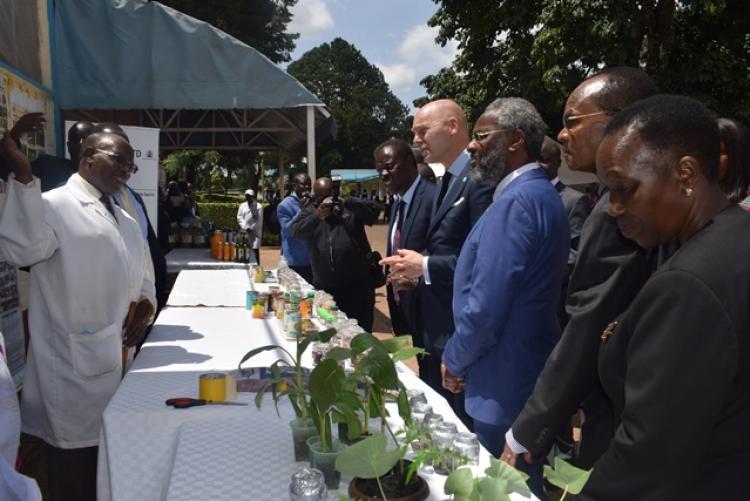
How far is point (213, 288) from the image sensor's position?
4.27 meters

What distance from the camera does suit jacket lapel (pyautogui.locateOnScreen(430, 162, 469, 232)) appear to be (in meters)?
2.74

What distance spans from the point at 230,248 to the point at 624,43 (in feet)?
27.1

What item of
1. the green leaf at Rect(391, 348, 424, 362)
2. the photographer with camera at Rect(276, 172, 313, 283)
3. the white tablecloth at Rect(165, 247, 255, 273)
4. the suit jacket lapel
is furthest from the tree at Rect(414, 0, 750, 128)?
the green leaf at Rect(391, 348, 424, 362)

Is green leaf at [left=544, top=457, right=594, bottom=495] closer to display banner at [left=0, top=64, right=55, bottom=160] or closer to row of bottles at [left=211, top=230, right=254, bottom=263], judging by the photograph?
display banner at [left=0, top=64, right=55, bottom=160]

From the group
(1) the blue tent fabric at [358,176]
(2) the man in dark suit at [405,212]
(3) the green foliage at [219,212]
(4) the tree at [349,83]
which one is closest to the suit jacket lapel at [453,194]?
(2) the man in dark suit at [405,212]

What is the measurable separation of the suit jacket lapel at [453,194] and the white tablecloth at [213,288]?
152cm

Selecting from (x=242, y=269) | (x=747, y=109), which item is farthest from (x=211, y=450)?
(x=747, y=109)

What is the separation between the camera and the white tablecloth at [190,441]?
1440mm

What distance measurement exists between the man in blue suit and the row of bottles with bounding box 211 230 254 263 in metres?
4.48

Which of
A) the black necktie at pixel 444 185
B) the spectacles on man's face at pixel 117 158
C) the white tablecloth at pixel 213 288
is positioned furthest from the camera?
the white tablecloth at pixel 213 288

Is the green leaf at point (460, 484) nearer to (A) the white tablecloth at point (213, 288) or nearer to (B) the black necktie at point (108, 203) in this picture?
(B) the black necktie at point (108, 203)

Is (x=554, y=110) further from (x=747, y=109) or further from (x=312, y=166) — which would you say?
(x=312, y=166)

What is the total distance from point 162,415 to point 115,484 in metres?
0.24

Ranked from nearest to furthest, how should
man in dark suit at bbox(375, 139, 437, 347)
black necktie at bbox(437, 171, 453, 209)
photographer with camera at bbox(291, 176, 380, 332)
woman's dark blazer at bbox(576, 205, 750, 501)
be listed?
woman's dark blazer at bbox(576, 205, 750, 501) < black necktie at bbox(437, 171, 453, 209) < man in dark suit at bbox(375, 139, 437, 347) < photographer with camera at bbox(291, 176, 380, 332)
